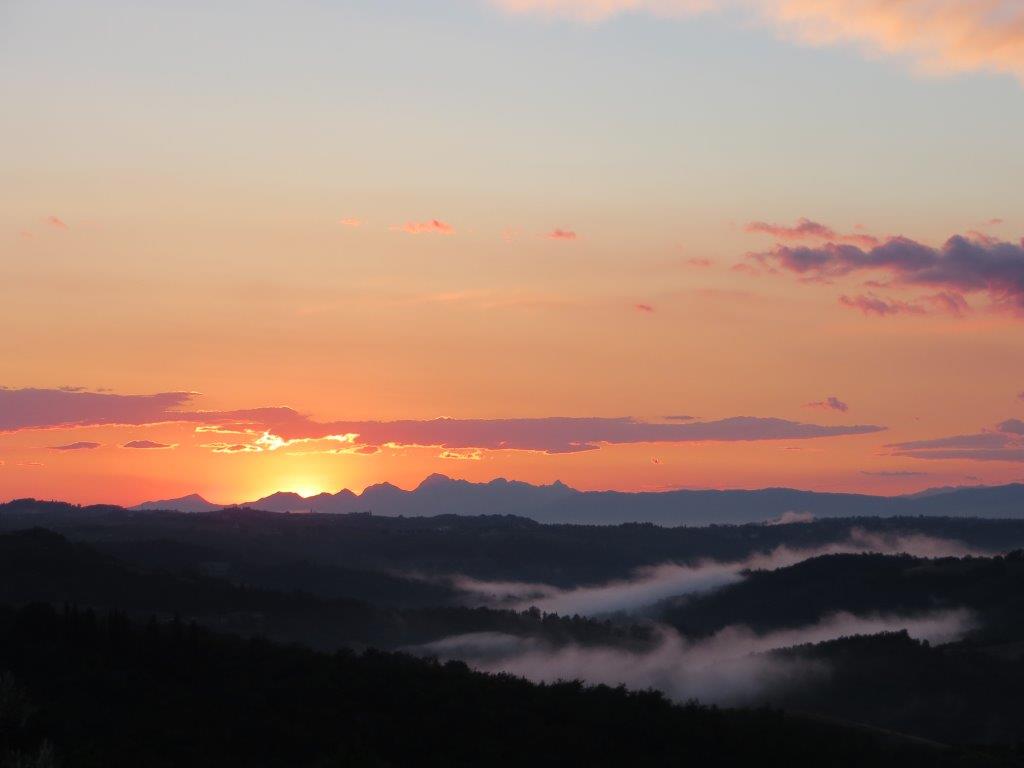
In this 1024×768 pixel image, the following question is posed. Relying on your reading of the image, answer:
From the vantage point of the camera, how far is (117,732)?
348 ft

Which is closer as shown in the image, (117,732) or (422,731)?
(117,732)

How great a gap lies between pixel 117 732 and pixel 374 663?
117 ft

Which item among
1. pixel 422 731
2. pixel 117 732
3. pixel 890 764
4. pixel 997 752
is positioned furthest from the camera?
pixel 997 752

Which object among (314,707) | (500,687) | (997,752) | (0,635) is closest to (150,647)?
(0,635)

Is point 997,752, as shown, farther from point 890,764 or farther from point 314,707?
point 314,707

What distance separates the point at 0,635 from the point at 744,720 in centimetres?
6813

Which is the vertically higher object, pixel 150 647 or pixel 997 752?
pixel 150 647

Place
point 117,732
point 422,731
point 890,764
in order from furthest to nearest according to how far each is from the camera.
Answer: point 890,764
point 422,731
point 117,732

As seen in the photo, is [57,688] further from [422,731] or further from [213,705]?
[422,731]

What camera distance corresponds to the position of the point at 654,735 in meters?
122

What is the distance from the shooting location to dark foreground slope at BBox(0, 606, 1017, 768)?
340ft

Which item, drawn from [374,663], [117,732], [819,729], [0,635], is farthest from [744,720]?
[0,635]

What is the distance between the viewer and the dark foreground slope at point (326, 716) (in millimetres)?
103750

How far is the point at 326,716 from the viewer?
381ft
